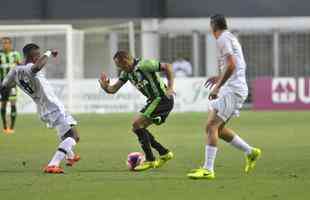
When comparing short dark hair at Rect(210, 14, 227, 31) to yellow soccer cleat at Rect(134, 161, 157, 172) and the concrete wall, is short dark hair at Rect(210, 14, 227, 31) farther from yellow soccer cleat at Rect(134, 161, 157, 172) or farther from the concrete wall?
the concrete wall

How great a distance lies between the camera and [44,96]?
15109mm

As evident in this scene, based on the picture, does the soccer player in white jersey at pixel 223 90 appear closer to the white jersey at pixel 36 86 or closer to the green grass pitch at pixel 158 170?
the green grass pitch at pixel 158 170

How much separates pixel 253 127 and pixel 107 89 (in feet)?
37.6

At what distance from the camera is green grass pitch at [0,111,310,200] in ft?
38.9

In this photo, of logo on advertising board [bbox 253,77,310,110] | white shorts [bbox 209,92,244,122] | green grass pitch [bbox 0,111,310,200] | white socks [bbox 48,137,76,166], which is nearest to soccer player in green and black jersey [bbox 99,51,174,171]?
green grass pitch [bbox 0,111,310,200]

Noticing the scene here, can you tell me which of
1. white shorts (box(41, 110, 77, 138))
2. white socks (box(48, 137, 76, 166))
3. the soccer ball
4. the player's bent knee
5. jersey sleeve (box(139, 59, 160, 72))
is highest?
jersey sleeve (box(139, 59, 160, 72))

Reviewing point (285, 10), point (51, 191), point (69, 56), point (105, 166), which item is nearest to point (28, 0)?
point (69, 56)

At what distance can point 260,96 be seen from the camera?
3728 centimetres

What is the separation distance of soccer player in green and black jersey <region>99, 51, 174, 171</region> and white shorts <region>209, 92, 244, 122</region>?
1537mm

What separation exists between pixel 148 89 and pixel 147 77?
0.23 metres

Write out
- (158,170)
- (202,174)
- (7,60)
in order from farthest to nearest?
1. (7,60)
2. (158,170)
3. (202,174)

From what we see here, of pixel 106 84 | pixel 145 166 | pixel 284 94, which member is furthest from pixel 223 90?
pixel 284 94

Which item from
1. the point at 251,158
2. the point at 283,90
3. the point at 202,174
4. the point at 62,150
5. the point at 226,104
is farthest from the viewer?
the point at 283,90

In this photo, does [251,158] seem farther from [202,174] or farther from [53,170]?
[53,170]
